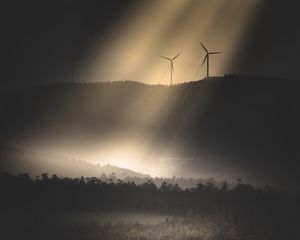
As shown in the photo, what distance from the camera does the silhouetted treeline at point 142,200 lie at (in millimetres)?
36938

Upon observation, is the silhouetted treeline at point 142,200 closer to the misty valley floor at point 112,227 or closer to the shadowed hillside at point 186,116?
the misty valley floor at point 112,227

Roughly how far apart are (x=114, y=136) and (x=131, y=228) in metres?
87.8

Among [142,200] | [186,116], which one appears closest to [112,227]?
[142,200]

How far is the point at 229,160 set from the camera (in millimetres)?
92438

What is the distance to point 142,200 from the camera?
39531mm

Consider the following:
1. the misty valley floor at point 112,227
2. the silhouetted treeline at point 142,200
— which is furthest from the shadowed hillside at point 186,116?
the misty valley floor at point 112,227

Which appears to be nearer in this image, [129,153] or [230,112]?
[129,153]

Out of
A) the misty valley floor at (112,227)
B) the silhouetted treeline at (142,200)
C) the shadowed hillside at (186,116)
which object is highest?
the shadowed hillside at (186,116)

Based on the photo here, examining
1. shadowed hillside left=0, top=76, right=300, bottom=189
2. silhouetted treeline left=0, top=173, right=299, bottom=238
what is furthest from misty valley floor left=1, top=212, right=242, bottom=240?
shadowed hillside left=0, top=76, right=300, bottom=189

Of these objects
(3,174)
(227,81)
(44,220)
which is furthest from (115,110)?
(44,220)

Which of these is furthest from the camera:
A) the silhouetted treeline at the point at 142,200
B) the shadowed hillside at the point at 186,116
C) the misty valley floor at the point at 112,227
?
the shadowed hillside at the point at 186,116

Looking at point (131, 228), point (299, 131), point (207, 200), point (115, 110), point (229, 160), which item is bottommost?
point (131, 228)

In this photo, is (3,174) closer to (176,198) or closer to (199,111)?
(176,198)

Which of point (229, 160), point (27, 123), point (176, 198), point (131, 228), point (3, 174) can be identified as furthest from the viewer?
point (27, 123)
